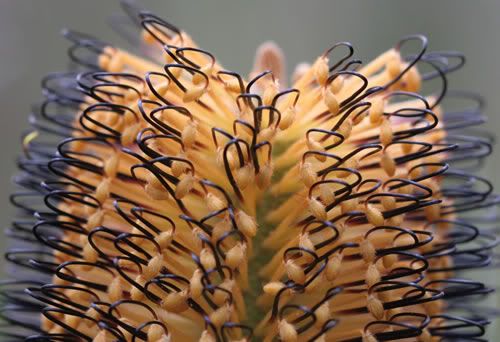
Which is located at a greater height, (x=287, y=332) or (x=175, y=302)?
(x=175, y=302)

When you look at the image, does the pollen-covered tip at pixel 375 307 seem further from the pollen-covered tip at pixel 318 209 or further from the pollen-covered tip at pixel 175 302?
the pollen-covered tip at pixel 175 302

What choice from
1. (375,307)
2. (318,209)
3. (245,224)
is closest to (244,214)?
(245,224)

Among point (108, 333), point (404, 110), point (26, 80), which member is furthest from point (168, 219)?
point (26, 80)

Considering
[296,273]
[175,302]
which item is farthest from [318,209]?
[175,302]

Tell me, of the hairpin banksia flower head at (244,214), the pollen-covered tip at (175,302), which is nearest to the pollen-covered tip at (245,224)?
the hairpin banksia flower head at (244,214)

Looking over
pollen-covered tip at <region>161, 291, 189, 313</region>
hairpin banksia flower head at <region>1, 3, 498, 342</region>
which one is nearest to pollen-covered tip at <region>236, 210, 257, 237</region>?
hairpin banksia flower head at <region>1, 3, 498, 342</region>

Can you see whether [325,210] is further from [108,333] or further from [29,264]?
[29,264]

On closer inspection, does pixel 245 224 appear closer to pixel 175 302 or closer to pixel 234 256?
pixel 234 256

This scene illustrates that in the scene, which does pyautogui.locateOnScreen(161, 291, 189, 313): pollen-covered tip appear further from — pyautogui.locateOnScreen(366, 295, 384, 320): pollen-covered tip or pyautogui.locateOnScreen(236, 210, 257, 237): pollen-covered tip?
pyautogui.locateOnScreen(366, 295, 384, 320): pollen-covered tip

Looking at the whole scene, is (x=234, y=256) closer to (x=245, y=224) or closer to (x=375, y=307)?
(x=245, y=224)
